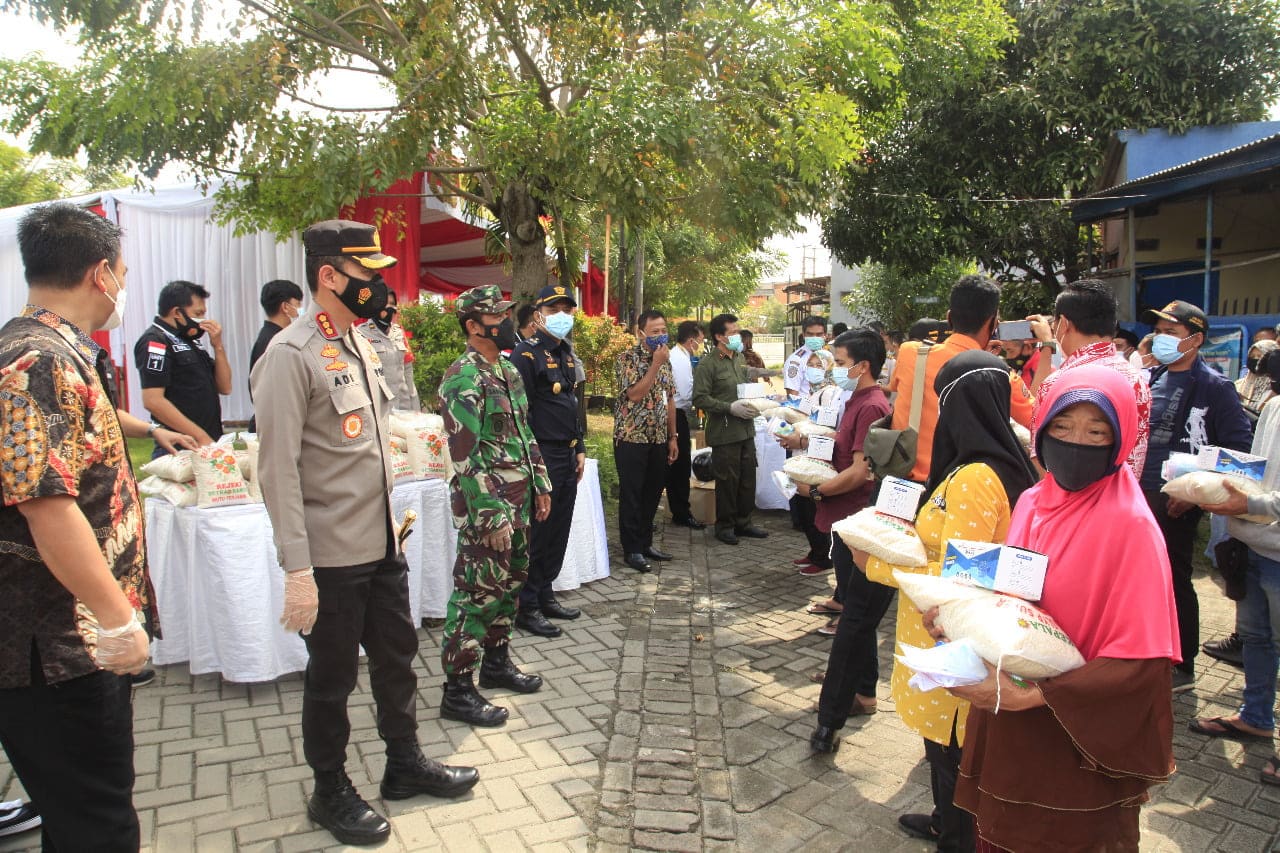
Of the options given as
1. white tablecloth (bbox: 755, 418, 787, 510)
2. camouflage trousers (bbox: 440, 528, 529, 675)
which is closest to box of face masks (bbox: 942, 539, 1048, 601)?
camouflage trousers (bbox: 440, 528, 529, 675)

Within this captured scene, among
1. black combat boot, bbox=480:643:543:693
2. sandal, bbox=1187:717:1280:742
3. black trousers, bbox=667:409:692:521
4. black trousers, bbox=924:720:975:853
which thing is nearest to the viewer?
black trousers, bbox=924:720:975:853

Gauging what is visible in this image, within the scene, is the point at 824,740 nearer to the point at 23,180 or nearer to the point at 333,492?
the point at 333,492

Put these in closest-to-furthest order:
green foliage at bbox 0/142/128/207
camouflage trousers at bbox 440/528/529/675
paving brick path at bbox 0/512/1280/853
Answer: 1. paving brick path at bbox 0/512/1280/853
2. camouflage trousers at bbox 440/528/529/675
3. green foliage at bbox 0/142/128/207

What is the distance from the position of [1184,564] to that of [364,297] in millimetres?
4268

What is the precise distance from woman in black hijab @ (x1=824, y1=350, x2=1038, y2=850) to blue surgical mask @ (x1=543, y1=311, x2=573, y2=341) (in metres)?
2.79

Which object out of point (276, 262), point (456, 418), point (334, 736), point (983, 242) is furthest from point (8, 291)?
point (983, 242)

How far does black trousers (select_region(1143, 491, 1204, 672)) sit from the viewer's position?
4.12m

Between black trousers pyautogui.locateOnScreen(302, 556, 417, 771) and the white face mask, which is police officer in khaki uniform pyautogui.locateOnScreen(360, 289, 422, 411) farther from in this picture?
the white face mask

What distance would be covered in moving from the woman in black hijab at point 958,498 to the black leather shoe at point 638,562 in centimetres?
360

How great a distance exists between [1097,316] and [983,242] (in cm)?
1197

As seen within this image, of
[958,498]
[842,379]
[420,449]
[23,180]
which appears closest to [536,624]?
[420,449]

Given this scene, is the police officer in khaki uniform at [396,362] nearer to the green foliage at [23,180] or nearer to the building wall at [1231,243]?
the building wall at [1231,243]

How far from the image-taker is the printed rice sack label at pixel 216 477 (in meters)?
3.87

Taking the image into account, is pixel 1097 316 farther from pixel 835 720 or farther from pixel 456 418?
pixel 456 418
